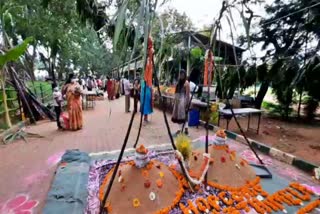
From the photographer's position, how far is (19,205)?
276cm

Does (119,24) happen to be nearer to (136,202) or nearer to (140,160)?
(140,160)

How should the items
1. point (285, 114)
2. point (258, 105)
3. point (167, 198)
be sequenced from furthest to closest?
1. point (258, 105)
2. point (285, 114)
3. point (167, 198)

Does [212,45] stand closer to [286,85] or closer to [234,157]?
[234,157]

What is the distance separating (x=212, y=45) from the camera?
3.32 metres

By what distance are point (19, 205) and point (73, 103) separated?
3884 mm

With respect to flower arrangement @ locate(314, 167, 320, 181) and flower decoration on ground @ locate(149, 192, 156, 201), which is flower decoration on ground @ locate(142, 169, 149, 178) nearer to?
flower decoration on ground @ locate(149, 192, 156, 201)

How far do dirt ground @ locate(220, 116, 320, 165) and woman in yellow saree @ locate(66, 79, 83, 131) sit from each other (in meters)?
4.21

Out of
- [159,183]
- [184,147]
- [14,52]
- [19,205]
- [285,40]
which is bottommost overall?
[19,205]

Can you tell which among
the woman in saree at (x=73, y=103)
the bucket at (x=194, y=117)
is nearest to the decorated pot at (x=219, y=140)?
the bucket at (x=194, y=117)

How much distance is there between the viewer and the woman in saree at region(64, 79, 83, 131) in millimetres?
6367

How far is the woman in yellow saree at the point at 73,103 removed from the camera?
6367 mm

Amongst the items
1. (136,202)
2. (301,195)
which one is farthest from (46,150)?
(301,195)

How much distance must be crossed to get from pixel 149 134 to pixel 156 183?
134 inches

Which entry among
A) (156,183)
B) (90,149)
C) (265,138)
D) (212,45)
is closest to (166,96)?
(265,138)
